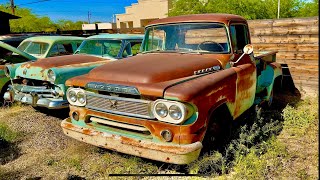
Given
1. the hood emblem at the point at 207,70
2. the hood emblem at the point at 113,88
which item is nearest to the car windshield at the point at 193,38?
the hood emblem at the point at 207,70

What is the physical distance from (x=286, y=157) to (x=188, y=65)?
1.74 metres

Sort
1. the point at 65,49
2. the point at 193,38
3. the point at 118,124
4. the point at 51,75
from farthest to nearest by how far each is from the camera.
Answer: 1. the point at 65,49
2. the point at 51,75
3. the point at 193,38
4. the point at 118,124

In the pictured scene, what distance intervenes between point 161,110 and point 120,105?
54cm

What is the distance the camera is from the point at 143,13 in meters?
39.8

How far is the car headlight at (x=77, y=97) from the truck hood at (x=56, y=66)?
1538mm

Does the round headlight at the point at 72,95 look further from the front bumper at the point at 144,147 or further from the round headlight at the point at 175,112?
the round headlight at the point at 175,112

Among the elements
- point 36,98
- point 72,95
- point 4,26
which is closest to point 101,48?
point 36,98

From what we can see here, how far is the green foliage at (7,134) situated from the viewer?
15.6 feet

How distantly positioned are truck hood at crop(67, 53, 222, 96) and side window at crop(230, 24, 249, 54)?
448 mm

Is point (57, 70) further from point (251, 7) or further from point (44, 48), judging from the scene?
point (251, 7)

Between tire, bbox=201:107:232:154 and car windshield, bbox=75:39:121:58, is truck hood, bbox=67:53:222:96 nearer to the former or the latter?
tire, bbox=201:107:232:154

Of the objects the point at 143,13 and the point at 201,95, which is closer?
the point at 201,95

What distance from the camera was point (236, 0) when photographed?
18.8 metres

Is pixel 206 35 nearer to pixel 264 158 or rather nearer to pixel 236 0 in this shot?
pixel 264 158
